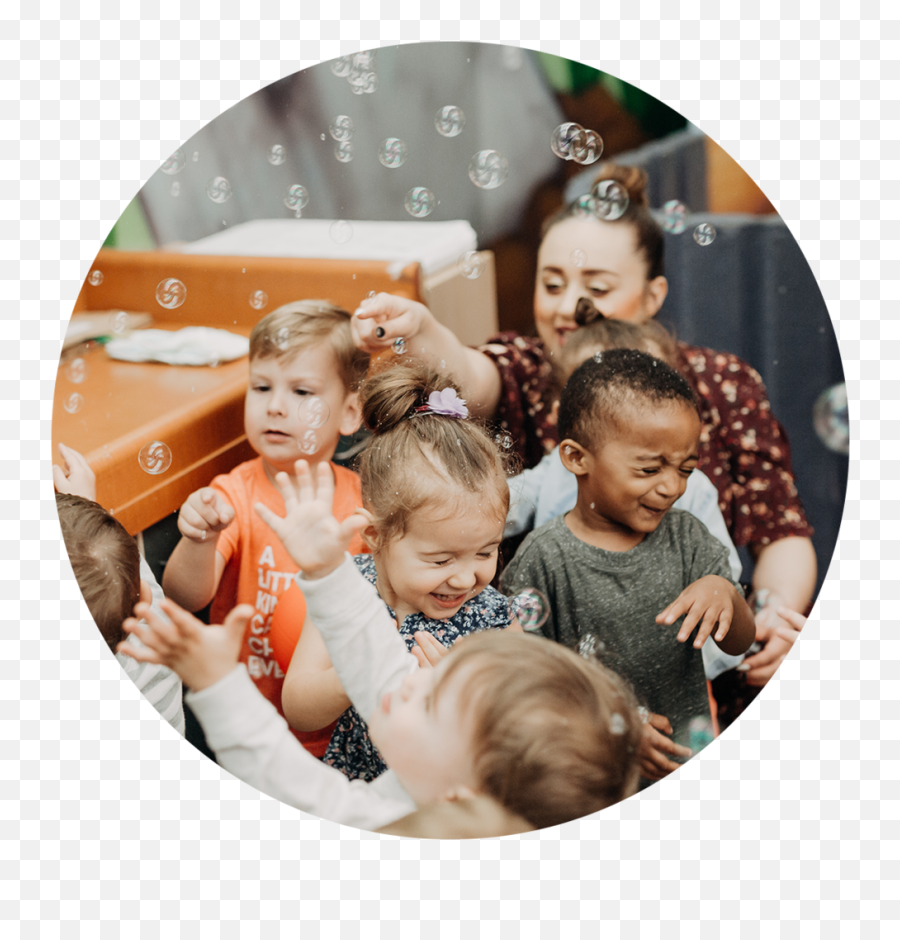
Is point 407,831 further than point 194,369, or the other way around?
point 194,369

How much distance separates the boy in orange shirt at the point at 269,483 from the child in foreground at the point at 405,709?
4.2 inches

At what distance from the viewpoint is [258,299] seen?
138cm

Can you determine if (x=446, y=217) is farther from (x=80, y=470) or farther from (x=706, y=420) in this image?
(x=80, y=470)

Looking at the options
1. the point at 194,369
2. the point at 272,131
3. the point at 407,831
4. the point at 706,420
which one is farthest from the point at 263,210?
the point at 407,831

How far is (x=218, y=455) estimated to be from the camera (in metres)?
1.36

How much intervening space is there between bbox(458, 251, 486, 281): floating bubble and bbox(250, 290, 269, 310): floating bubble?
0.85 feet

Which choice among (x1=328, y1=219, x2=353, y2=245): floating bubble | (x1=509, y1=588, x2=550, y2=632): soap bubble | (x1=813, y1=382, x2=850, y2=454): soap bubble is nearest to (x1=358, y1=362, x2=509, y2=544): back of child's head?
(x1=509, y1=588, x2=550, y2=632): soap bubble

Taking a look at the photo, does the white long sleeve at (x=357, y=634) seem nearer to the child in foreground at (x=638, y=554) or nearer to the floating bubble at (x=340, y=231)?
the child in foreground at (x=638, y=554)

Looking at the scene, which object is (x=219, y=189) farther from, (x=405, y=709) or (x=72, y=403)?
(x=405, y=709)

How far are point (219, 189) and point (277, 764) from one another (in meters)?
0.75

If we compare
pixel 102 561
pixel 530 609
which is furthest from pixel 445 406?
pixel 102 561

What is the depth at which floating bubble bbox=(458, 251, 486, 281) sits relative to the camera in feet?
4.49

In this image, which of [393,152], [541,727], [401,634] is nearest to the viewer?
[541,727]

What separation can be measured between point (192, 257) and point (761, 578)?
2.86 ft
